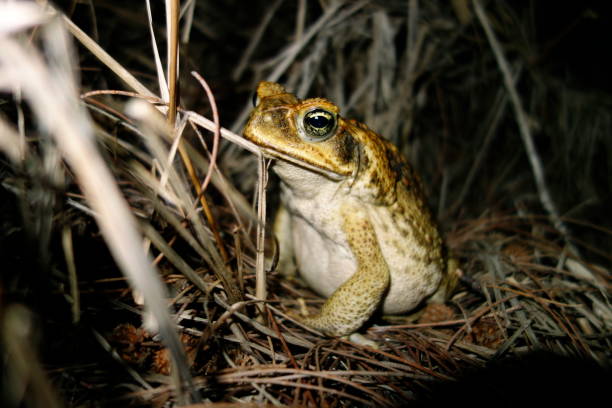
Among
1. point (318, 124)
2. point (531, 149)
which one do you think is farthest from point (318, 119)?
point (531, 149)

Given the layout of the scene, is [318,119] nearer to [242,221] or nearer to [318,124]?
[318,124]

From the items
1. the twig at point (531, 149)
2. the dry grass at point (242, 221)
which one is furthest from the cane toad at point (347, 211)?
the twig at point (531, 149)

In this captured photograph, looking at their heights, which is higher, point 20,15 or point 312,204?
point 20,15

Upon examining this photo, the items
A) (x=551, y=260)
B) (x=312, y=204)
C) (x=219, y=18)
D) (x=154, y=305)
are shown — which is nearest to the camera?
(x=154, y=305)

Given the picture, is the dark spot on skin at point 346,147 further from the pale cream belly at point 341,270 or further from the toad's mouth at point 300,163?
the pale cream belly at point 341,270

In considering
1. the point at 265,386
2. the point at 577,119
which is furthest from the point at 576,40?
the point at 265,386

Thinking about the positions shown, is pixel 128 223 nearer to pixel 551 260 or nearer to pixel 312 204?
pixel 312 204

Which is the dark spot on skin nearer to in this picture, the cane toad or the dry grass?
the cane toad

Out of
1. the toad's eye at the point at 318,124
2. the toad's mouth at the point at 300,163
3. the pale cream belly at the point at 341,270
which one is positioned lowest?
the pale cream belly at the point at 341,270
